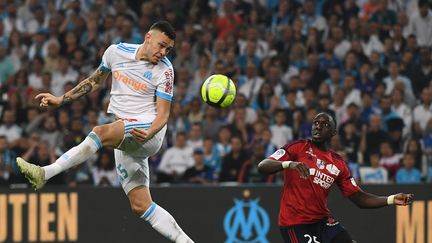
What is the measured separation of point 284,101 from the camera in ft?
61.8

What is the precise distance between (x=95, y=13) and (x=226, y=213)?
22.5 ft

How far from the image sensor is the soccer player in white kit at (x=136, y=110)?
428 inches

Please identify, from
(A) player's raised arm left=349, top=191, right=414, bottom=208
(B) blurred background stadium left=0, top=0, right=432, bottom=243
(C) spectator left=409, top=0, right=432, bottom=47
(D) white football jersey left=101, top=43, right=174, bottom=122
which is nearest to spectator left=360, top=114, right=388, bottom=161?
(B) blurred background stadium left=0, top=0, right=432, bottom=243

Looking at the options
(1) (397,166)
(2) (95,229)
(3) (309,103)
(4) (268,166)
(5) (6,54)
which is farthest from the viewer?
(5) (6,54)

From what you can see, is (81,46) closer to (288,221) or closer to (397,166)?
(397,166)

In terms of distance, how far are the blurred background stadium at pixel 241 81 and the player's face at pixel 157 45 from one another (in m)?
4.59

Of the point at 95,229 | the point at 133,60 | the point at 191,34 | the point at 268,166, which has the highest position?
the point at 191,34

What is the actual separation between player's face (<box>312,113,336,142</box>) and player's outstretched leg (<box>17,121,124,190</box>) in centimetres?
200

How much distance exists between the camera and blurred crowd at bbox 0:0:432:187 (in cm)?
1702

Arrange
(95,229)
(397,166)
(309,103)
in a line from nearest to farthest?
(95,229) < (397,166) < (309,103)

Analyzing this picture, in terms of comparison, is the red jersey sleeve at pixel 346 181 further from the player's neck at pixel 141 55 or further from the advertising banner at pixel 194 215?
the advertising banner at pixel 194 215

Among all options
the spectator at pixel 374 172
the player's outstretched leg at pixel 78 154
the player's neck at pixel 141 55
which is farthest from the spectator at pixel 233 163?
the player's outstretched leg at pixel 78 154

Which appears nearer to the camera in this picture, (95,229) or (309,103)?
(95,229)

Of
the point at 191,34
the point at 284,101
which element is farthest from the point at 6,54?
the point at 284,101
